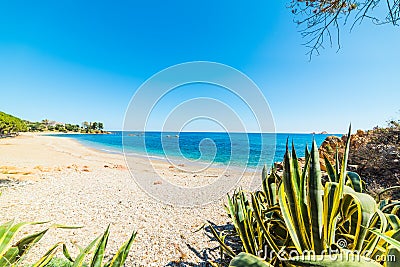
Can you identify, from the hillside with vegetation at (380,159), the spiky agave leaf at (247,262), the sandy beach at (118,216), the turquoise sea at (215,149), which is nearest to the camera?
the spiky agave leaf at (247,262)

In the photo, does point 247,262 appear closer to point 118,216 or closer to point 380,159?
point 118,216

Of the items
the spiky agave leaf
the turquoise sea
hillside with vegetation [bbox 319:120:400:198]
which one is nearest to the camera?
the spiky agave leaf

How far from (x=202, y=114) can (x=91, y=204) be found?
3460 mm

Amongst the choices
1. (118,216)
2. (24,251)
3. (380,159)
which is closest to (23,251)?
(24,251)

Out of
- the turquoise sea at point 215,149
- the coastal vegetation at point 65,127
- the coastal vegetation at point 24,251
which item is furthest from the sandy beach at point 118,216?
the coastal vegetation at point 65,127

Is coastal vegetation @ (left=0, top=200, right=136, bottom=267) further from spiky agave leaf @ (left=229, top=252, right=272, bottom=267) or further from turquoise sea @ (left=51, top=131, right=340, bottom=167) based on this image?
turquoise sea @ (left=51, top=131, right=340, bottom=167)

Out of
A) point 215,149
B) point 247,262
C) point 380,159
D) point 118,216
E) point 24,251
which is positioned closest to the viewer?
point 247,262

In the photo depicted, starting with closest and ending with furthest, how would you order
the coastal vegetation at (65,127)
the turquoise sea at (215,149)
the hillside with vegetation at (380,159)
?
the hillside with vegetation at (380,159)
the turquoise sea at (215,149)
the coastal vegetation at (65,127)

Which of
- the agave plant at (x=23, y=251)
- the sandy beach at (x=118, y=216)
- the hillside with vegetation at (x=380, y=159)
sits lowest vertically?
the sandy beach at (x=118, y=216)

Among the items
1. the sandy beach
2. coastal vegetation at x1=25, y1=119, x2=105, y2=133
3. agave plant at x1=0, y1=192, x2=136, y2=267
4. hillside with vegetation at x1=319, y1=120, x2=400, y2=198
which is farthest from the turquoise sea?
coastal vegetation at x1=25, y1=119, x2=105, y2=133

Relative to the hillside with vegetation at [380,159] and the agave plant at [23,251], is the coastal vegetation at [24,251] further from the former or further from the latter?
the hillside with vegetation at [380,159]

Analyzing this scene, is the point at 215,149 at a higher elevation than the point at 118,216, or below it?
higher

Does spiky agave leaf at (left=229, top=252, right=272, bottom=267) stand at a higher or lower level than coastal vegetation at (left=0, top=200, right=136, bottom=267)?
higher

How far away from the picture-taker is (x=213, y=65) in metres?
3.97
